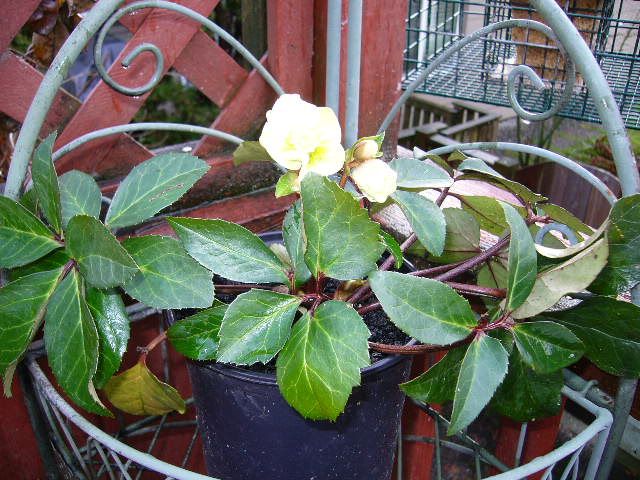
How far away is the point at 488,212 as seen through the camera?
0.70 m

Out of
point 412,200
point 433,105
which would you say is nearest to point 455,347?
point 412,200

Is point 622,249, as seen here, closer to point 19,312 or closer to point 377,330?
point 377,330

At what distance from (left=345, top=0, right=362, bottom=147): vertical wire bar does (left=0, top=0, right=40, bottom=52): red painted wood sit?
0.42 metres

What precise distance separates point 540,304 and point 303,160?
24 centimetres

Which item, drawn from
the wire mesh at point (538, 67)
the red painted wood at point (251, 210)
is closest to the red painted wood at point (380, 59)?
the wire mesh at point (538, 67)

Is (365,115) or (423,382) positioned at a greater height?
(365,115)

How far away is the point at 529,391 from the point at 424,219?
19cm

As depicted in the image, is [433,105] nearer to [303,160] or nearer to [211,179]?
[211,179]

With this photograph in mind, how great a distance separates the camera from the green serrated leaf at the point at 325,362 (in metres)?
0.51

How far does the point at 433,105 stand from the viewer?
255cm

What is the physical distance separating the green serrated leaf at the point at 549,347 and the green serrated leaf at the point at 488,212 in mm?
182

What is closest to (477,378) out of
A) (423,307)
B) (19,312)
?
(423,307)

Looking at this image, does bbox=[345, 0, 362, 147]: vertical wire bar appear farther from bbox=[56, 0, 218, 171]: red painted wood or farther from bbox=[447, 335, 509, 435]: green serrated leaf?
bbox=[447, 335, 509, 435]: green serrated leaf

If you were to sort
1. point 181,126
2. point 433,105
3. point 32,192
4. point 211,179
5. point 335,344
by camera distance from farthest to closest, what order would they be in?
1. point 433,105
2. point 211,179
3. point 181,126
4. point 32,192
5. point 335,344
